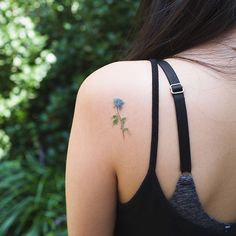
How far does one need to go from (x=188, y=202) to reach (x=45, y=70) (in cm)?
281

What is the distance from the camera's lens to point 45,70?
378cm

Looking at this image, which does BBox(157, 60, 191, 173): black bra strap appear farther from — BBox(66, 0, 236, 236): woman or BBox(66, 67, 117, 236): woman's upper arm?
BBox(66, 67, 117, 236): woman's upper arm

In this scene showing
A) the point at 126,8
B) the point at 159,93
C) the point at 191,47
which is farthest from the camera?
the point at 126,8

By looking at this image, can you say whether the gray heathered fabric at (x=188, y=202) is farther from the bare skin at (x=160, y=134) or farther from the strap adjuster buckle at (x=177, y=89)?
the strap adjuster buckle at (x=177, y=89)

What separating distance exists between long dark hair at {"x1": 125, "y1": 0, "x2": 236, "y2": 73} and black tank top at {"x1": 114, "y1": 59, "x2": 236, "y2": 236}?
0.40 feet

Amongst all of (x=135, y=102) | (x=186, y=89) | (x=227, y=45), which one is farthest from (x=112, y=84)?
(x=227, y=45)

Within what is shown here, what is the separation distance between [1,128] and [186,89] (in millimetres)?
3068

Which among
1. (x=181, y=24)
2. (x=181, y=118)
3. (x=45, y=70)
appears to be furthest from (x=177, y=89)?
(x=45, y=70)

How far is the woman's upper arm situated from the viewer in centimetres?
118

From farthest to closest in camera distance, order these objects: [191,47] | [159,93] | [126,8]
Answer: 1. [126,8]
2. [191,47]
3. [159,93]

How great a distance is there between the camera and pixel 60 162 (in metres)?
3.85

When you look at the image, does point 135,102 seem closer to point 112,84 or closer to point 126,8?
point 112,84

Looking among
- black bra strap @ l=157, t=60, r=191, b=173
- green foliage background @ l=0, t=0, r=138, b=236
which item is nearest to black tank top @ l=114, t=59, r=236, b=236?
black bra strap @ l=157, t=60, r=191, b=173

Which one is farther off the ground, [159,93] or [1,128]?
→ [159,93]
